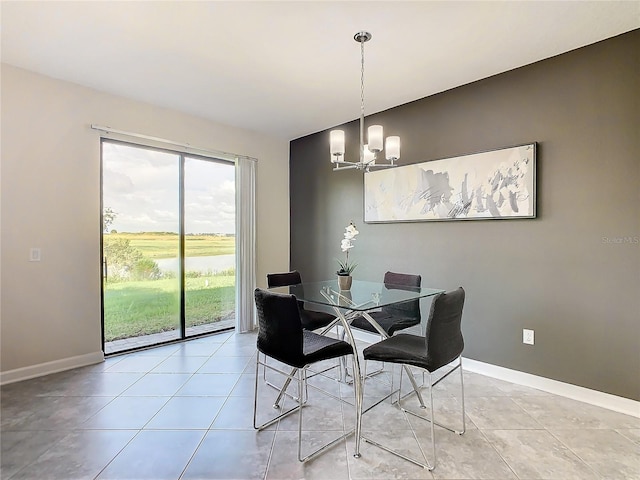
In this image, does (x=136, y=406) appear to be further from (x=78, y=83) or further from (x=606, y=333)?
(x=606, y=333)

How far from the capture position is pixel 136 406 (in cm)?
239

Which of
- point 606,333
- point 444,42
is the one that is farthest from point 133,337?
point 606,333

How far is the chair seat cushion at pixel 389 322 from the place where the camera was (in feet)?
8.82

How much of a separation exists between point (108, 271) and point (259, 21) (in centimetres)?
283

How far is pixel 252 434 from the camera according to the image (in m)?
2.04

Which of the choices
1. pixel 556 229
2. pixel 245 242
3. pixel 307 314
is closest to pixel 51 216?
pixel 245 242

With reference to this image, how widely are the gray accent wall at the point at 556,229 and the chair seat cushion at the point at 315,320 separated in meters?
1.12

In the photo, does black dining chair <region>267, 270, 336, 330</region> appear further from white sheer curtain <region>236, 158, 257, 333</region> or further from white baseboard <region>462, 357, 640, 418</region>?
white baseboard <region>462, 357, 640, 418</region>

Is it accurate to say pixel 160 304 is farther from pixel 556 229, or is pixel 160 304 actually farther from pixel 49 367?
pixel 556 229

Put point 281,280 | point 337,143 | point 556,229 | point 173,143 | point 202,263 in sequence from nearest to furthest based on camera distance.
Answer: point 337,143 < point 556,229 < point 281,280 < point 173,143 < point 202,263

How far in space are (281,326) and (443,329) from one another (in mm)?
942

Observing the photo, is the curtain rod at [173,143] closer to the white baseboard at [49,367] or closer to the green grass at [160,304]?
the green grass at [160,304]

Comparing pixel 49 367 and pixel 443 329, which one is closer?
pixel 443 329

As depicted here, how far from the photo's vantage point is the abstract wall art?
2.76 metres
